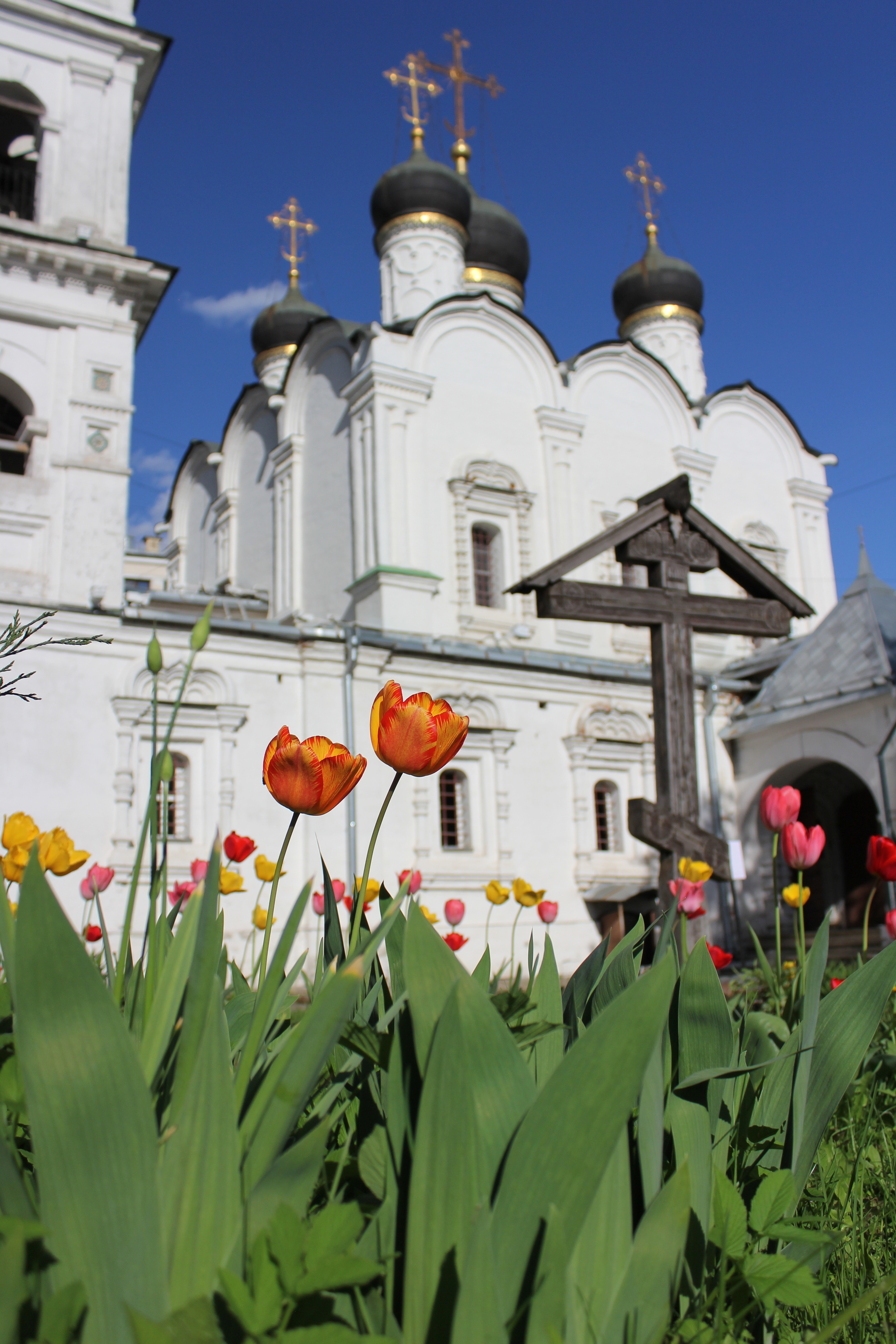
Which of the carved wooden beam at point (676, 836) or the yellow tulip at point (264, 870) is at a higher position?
the carved wooden beam at point (676, 836)

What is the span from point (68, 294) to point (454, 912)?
10341mm

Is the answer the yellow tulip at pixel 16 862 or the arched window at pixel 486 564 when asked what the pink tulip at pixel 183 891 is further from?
the arched window at pixel 486 564

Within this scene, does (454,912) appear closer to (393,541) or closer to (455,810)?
(455,810)

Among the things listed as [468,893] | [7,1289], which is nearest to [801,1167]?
[7,1289]

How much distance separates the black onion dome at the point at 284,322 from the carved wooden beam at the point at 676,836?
56.8 feet

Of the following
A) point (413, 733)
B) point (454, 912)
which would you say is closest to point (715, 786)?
point (454, 912)

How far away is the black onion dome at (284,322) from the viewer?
21.4m

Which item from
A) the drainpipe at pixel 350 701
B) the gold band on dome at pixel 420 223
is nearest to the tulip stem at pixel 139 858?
the drainpipe at pixel 350 701

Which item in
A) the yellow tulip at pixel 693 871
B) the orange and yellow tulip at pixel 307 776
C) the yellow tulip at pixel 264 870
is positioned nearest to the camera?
the orange and yellow tulip at pixel 307 776

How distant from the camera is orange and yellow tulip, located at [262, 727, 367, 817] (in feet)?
4.63

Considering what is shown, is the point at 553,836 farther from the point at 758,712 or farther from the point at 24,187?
the point at 24,187

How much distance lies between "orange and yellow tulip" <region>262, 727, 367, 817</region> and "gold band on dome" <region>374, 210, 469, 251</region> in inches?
703

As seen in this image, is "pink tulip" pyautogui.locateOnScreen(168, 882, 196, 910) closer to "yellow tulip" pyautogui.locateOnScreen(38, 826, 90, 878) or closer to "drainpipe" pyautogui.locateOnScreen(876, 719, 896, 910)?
"yellow tulip" pyautogui.locateOnScreen(38, 826, 90, 878)

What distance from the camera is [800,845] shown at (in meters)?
2.83
